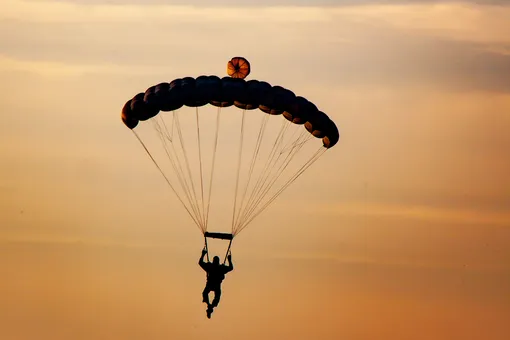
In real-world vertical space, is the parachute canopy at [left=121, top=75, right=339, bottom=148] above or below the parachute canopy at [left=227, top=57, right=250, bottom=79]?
below

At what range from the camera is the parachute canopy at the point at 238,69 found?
77.5 m

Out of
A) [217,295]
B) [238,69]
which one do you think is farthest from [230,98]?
[217,295]

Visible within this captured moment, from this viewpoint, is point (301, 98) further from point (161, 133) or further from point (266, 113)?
point (161, 133)

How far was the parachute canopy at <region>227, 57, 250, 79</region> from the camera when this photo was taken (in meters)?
77.5

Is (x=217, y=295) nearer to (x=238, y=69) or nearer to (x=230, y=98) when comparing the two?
→ (x=230, y=98)

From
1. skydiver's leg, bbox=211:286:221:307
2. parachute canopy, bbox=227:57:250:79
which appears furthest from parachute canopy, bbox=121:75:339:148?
Result: skydiver's leg, bbox=211:286:221:307

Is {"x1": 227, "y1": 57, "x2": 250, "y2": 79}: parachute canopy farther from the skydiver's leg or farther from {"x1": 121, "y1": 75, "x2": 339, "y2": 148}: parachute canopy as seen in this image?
the skydiver's leg

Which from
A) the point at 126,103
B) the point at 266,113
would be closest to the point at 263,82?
the point at 266,113

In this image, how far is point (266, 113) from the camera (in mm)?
78062

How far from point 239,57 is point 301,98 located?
3.35 metres

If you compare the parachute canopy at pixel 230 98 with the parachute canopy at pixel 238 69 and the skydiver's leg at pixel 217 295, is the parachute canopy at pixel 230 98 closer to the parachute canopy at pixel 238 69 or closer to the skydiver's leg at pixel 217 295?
the parachute canopy at pixel 238 69

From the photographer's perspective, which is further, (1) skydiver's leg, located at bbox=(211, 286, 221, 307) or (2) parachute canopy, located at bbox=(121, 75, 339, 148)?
(1) skydiver's leg, located at bbox=(211, 286, 221, 307)

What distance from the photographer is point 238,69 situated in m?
77.6

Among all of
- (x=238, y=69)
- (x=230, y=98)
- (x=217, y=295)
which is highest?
(x=238, y=69)
